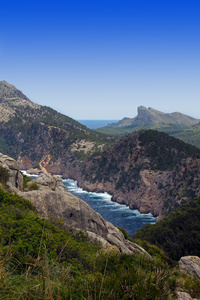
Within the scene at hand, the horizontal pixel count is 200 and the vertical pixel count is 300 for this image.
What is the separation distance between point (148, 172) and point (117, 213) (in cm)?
2613

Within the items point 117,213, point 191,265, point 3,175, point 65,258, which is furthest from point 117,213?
point 65,258

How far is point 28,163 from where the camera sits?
7372 inches

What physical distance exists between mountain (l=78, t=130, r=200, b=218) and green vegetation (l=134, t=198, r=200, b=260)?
87.1ft

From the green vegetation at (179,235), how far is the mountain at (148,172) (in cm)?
2655

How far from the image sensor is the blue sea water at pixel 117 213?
87.6m

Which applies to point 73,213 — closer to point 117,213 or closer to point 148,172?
point 117,213

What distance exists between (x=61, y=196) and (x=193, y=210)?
50709 mm

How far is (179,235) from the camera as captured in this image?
5716cm

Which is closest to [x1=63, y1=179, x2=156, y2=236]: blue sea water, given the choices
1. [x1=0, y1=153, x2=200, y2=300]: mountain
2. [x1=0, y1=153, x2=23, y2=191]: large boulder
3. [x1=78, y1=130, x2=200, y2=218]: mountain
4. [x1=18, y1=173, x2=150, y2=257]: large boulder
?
[x1=78, y1=130, x2=200, y2=218]: mountain

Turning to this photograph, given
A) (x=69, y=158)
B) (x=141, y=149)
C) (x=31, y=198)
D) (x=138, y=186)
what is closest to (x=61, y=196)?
(x=31, y=198)

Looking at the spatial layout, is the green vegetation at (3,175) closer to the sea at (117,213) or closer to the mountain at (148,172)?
the sea at (117,213)

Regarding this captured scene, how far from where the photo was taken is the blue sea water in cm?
8757

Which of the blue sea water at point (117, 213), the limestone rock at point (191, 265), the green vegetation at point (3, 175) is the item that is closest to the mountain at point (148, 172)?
the blue sea water at point (117, 213)

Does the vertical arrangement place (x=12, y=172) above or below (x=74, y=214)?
above
